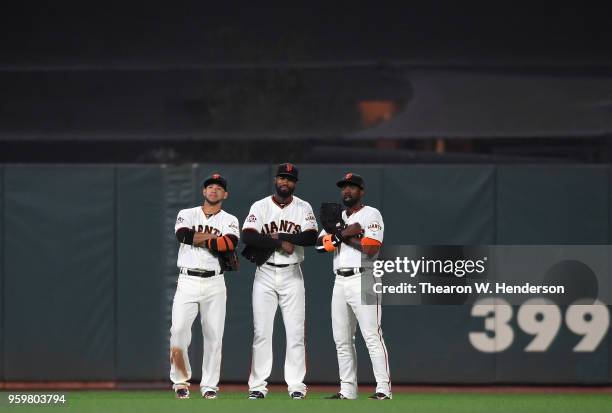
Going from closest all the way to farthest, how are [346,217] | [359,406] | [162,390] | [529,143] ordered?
[359,406] < [346,217] < [162,390] < [529,143]

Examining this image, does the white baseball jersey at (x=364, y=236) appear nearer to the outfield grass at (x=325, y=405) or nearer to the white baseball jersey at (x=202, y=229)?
the white baseball jersey at (x=202, y=229)

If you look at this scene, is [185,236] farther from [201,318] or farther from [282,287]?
[282,287]

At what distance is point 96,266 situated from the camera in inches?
491

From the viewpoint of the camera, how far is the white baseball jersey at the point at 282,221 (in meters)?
10.5

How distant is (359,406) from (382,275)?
10.6 ft

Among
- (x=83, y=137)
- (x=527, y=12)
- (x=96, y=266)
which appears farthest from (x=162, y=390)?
(x=527, y=12)

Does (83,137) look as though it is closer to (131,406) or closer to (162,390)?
(162,390)

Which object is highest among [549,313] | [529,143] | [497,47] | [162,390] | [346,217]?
[497,47]

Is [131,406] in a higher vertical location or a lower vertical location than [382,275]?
lower

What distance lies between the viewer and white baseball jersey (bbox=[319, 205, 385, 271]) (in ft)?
33.4

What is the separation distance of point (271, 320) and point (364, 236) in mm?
1080

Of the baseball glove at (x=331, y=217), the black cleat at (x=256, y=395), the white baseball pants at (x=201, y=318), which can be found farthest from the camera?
the white baseball pants at (x=201, y=318)
